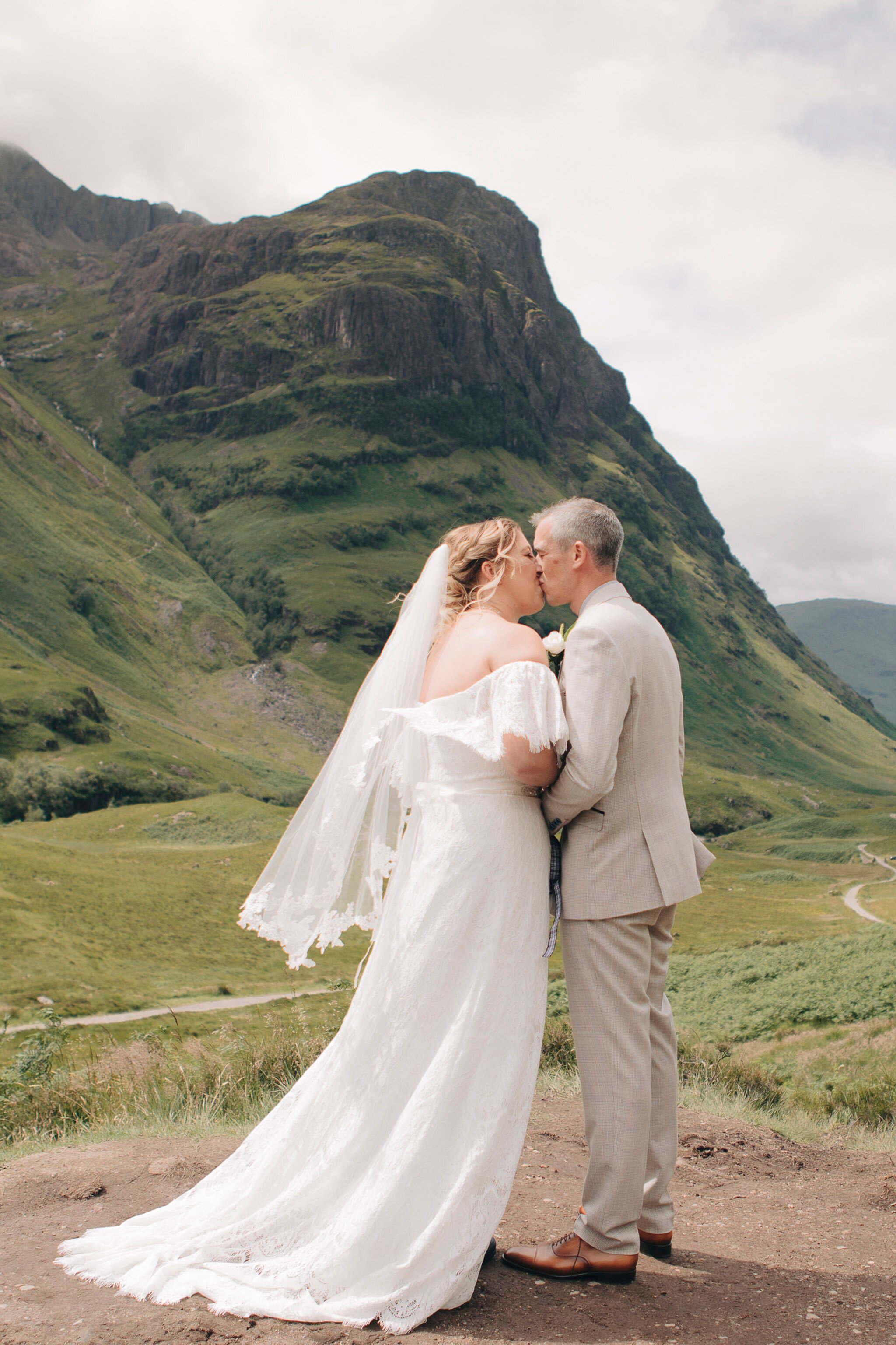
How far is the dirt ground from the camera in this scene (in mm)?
3391

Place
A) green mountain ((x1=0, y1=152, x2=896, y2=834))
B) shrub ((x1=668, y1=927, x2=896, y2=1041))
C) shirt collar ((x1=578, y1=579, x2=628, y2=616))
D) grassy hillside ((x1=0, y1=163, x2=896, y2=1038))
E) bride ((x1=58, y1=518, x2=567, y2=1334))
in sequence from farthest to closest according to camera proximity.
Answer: green mountain ((x1=0, y1=152, x2=896, y2=834)) → grassy hillside ((x1=0, y1=163, x2=896, y2=1038)) → shrub ((x1=668, y1=927, x2=896, y2=1041)) → shirt collar ((x1=578, y1=579, x2=628, y2=616)) → bride ((x1=58, y1=518, x2=567, y2=1334))

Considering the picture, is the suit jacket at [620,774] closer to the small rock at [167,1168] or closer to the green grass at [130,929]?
the small rock at [167,1168]

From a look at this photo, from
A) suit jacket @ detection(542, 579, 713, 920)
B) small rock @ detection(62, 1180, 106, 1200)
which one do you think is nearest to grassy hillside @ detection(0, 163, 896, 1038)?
small rock @ detection(62, 1180, 106, 1200)

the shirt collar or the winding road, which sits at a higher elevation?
the shirt collar

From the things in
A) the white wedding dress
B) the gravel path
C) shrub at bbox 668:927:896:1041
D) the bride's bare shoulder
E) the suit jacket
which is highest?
the bride's bare shoulder

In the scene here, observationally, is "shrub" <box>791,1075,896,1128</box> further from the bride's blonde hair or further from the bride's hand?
the bride's blonde hair

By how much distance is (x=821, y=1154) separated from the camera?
6.39m

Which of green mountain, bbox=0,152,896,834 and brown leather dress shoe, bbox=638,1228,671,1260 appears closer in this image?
brown leather dress shoe, bbox=638,1228,671,1260

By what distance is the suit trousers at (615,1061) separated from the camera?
12.5 ft

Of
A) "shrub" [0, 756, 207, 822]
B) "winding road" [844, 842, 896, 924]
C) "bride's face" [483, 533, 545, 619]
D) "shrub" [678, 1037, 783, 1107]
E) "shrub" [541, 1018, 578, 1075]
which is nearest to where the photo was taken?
"bride's face" [483, 533, 545, 619]

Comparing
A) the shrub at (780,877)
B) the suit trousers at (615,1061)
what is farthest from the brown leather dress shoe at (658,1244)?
the shrub at (780,877)

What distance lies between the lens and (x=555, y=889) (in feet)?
13.5

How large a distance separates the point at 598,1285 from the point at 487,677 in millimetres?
2586

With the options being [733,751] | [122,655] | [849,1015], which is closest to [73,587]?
[122,655]
